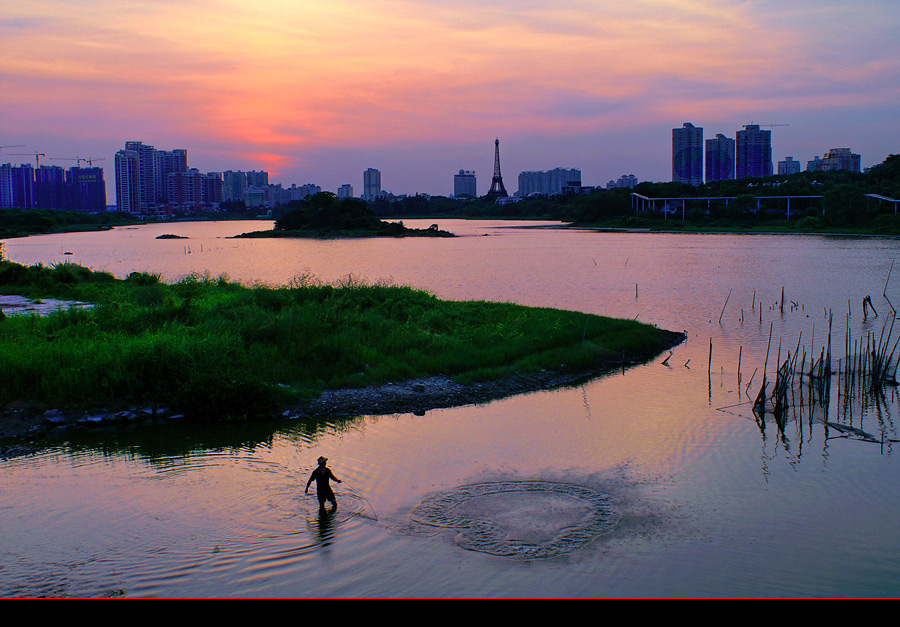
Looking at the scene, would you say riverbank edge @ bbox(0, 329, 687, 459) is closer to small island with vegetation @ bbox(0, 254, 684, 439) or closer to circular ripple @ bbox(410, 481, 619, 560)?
small island with vegetation @ bbox(0, 254, 684, 439)

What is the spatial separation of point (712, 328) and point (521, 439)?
17025 millimetres

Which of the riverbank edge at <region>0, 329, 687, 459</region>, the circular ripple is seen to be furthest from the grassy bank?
the circular ripple

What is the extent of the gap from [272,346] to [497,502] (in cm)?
1020

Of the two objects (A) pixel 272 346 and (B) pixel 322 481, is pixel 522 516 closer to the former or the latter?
(B) pixel 322 481

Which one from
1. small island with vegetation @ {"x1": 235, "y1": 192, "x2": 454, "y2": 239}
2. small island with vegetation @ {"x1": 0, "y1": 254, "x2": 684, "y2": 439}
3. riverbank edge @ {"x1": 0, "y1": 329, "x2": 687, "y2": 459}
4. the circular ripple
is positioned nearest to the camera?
the circular ripple

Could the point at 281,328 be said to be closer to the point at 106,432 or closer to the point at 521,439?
the point at 106,432

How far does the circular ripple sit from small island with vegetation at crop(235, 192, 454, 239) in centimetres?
11039

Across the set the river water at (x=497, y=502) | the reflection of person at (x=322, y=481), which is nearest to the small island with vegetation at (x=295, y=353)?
the river water at (x=497, y=502)

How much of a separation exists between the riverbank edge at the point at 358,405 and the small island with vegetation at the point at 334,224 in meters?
102

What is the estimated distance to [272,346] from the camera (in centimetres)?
1984

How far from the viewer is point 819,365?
59.1 feet

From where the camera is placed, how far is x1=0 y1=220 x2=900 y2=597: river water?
928 cm

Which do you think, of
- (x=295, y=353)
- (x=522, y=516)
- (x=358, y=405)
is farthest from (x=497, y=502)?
(x=295, y=353)

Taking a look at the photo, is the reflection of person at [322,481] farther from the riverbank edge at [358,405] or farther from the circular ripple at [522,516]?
the riverbank edge at [358,405]
